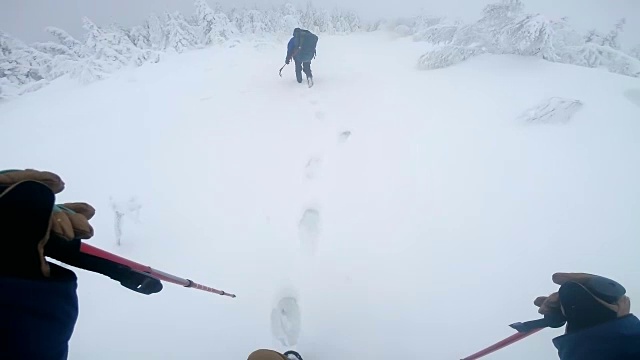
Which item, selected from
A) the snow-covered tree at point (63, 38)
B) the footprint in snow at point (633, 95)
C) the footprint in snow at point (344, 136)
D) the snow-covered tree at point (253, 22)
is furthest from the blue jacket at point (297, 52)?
the snow-covered tree at point (63, 38)

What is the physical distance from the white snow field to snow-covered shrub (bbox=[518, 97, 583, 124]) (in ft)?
0.18

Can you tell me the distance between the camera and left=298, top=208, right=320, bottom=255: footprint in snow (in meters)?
3.54

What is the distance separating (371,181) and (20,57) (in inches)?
780

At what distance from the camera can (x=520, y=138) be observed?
4629 mm

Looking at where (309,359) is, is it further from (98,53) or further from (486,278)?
(98,53)

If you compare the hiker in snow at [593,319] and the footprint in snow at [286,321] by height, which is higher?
the hiker in snow at [593,319]

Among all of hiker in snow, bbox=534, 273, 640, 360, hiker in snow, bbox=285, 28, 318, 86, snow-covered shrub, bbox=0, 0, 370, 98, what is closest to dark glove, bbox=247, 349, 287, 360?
hiker in snow, bbox=534, 273, 640, 360

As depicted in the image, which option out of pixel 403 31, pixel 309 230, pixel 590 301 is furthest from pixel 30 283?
pixel 403 31

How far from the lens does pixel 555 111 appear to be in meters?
4.87

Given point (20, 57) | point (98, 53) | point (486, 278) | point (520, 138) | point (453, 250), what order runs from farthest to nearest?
point (20, 57) → point (98, 53) → point (520, 138) → point (453, 250) → point (486, 278)

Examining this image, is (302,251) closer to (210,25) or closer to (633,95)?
(633,95)

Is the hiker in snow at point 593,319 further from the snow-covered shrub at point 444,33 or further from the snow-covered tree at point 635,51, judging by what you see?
the snow-covered tree at point 635,51

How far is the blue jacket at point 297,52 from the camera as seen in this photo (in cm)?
711

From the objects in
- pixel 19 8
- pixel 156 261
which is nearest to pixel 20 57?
pixel 156 261
